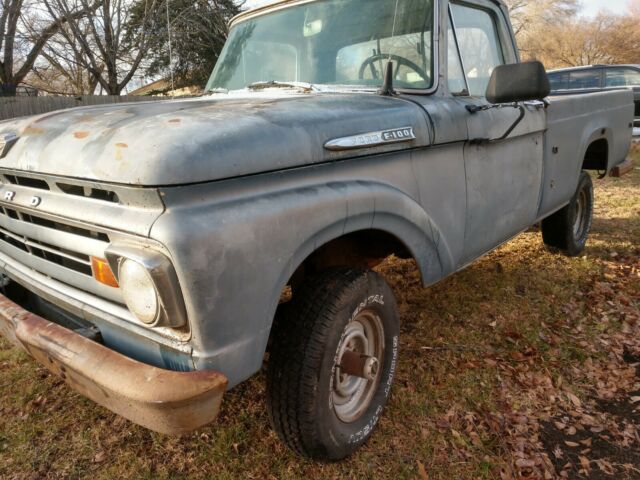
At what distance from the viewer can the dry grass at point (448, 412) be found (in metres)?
2.21

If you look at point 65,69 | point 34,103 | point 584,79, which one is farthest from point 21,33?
point 584,79

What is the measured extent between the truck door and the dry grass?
0.71 m

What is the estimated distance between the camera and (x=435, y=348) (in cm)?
314

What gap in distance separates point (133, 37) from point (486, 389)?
60.4 feet

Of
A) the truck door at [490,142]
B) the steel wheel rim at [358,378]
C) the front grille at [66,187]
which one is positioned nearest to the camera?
the front grille at [66,187]

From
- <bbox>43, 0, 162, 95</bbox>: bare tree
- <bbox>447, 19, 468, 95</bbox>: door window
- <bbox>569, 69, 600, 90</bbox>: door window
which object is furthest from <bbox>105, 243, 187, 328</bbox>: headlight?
<bbox>43, 0, 162, 95</bbox>: bare tree

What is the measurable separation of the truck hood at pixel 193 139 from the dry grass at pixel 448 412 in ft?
4.48

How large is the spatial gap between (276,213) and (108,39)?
17801 mm

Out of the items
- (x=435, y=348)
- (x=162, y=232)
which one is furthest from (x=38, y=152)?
(x=435, y=348)

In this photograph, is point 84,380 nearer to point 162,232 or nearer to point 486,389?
point 162,232

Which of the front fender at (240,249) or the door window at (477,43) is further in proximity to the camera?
the door window at (477,43)

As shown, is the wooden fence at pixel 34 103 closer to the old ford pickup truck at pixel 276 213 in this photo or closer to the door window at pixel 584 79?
the old ford pickup truck at pixel 276 213

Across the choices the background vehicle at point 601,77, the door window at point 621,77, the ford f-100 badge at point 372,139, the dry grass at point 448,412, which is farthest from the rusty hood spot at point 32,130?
the door window at point 621,77

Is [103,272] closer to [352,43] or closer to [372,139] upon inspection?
[372,139]
